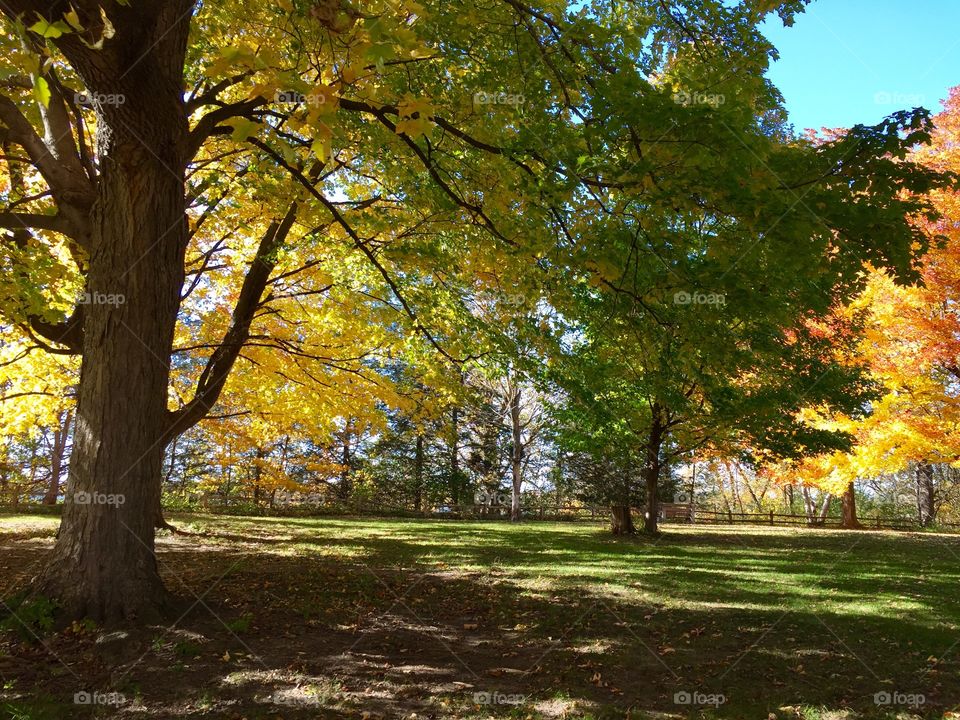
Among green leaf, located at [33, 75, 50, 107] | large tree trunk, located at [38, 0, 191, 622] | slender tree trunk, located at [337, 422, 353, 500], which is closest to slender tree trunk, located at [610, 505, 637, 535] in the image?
large tree trunk, located at [38, 0, 191, 622]

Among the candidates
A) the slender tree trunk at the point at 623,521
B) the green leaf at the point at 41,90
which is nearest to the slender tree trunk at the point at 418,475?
the slender tree trunk at the point at 623,521

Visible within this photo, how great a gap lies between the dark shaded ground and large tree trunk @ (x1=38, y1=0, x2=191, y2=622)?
1.56 ft

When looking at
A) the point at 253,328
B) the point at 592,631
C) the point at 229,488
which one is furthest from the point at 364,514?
the point at 592,631

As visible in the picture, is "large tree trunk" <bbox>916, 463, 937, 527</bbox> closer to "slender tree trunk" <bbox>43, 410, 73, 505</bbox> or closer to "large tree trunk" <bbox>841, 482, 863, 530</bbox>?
"large tree trunk" <bbox>841, 482, 863, 530</bbox>

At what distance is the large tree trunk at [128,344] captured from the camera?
522 cm

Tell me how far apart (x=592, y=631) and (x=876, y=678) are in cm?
241

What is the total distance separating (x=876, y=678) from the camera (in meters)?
4.77

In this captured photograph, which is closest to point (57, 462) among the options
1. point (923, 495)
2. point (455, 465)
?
point (455, 465)

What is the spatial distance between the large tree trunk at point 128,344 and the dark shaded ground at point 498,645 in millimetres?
474

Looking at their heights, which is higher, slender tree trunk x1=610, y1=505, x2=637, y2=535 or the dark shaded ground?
the dark shaded ground

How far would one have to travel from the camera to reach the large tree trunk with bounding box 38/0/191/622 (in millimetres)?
5219

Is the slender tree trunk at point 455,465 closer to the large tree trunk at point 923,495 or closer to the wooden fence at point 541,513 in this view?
the wooden fence at point 541,513

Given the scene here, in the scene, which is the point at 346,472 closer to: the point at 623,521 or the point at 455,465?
the point at 455,465

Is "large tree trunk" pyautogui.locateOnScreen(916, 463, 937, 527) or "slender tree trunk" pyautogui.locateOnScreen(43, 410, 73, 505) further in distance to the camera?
"large tree trunk" pyautogui.locateOnScreen(916, 463, 937, 527)
